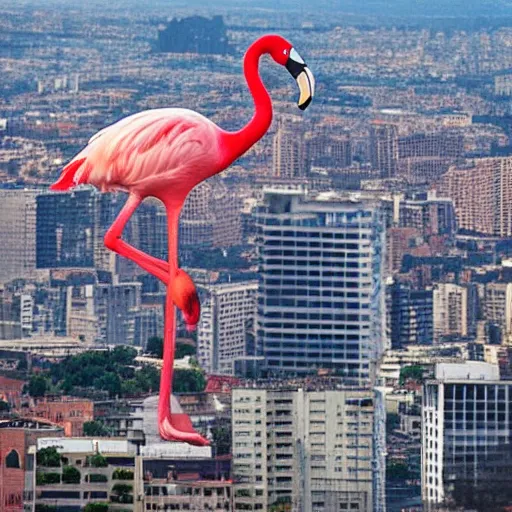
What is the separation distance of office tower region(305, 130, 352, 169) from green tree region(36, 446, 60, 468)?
1168 centimetres

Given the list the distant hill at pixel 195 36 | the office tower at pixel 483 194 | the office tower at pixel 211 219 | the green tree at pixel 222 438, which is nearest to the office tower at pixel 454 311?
the office tower at pixel 211 219

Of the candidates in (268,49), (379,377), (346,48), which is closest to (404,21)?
(346,48)

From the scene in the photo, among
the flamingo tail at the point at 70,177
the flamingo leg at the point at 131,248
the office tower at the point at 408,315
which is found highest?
the flamingo tail at the point at 70,177

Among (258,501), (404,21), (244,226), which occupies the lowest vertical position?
(258,501)

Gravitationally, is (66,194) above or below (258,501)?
above

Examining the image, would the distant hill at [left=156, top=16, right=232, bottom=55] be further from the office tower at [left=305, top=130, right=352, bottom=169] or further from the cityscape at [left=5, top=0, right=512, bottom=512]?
the office tower at [left=305, top=130, right=352, bottom=169]

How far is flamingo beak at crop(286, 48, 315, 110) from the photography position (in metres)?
10.9

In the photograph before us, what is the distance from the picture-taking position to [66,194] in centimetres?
2675

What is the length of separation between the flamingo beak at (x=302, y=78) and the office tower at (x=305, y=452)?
5328 mm

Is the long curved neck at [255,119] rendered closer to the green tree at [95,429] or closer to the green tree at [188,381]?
the green tree at [95,429]

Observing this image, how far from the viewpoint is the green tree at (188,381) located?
19641 mm

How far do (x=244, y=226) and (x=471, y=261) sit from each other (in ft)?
6.82

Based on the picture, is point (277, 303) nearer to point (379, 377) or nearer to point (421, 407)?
point (379, 377)

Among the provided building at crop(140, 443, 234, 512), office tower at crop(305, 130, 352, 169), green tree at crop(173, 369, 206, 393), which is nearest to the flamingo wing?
building at crop(140, 443, 234, 512)
